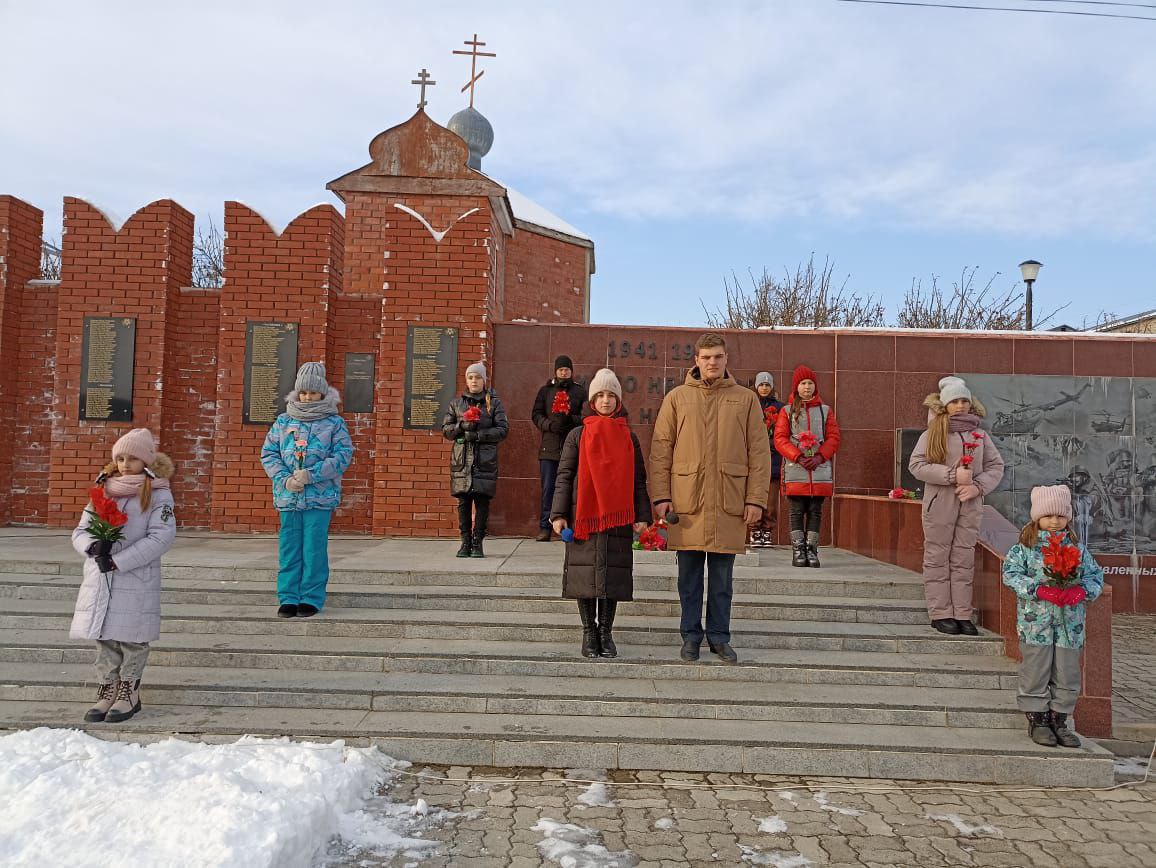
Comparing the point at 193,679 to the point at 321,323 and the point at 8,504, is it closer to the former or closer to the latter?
the point at 321,323

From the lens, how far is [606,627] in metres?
5.40

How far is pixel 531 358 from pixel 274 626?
4.87 metres

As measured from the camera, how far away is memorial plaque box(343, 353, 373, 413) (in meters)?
9.73

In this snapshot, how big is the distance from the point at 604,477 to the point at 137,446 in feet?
8.58

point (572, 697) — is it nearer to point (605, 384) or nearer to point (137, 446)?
point (605, 384)

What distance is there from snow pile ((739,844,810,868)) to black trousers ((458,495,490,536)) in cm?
452

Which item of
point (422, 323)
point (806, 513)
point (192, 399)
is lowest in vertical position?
point (806, 513)

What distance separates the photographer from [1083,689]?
504 centimetres

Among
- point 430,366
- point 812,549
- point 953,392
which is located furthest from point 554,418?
point 953,392

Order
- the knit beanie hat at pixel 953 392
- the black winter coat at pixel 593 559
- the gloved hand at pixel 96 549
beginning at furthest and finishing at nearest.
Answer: the knit beanie hat at pixel 953 392 → the black winter coat at pixel 593 559 → the gloved hand at pixel 96 549

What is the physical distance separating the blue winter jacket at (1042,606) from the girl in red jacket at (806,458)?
103 inches

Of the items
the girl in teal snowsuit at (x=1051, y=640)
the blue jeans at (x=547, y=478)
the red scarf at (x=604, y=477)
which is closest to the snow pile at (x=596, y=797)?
the red scarf at (x=604, y=477)

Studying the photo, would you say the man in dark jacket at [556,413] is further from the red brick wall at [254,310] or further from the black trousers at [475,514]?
the red brick wall at [254,310]

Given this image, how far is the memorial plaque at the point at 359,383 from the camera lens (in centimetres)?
973
